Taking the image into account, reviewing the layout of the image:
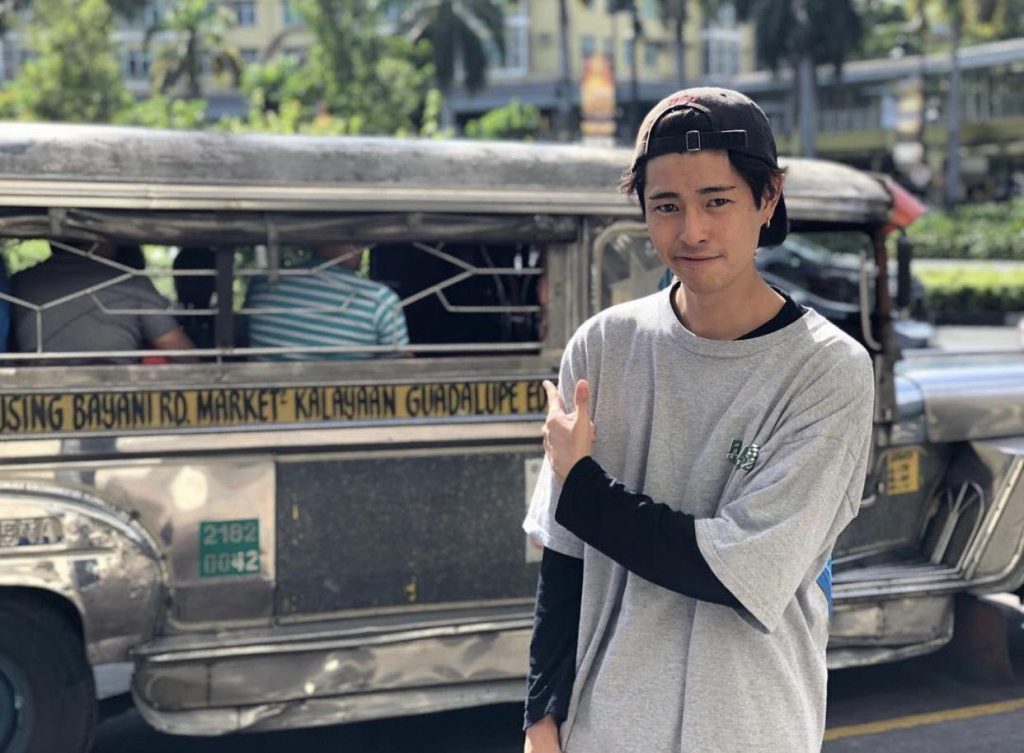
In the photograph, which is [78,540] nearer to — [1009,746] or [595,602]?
[595,602]

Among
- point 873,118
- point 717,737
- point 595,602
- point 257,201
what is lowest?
point 717,737

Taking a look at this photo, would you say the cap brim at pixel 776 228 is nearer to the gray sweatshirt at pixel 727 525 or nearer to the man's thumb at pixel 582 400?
the gray sweatshirt at pixel 727 525

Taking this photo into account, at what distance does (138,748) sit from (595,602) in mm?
3580

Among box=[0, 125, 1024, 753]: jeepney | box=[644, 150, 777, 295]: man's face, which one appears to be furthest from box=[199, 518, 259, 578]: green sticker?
box=[644, 150, 777, 295]: man's face

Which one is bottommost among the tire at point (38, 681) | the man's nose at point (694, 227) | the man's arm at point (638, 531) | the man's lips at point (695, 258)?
the tire at point (38, 681)

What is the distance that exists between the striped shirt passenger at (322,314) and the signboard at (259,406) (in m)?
0.17

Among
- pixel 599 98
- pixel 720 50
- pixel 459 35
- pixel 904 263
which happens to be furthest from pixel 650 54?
pixel 904 263

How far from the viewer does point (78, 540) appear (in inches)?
172

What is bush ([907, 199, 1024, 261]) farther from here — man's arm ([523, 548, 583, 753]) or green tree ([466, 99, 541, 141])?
man's arm ([523, 548, 583, 753])

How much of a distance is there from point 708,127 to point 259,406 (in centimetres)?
296

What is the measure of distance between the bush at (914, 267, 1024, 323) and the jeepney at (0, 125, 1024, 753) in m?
21.8

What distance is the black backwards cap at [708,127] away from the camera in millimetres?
1963

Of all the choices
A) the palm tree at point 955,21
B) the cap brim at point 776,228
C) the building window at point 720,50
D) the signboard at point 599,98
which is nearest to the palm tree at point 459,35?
the palm tree at point 955,21

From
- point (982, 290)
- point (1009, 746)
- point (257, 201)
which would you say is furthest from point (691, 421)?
point (982, 290)
